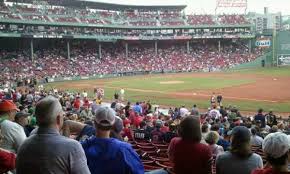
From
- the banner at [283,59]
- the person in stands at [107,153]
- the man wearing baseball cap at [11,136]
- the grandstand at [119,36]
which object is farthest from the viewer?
the banner at [283,59]

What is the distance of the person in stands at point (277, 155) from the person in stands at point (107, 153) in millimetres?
1090

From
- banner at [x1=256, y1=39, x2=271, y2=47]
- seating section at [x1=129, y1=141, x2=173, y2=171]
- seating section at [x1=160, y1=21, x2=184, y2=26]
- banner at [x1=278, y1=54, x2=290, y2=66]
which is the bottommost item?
seating section at [x1=129, y1=141, x2=173, y2=171]

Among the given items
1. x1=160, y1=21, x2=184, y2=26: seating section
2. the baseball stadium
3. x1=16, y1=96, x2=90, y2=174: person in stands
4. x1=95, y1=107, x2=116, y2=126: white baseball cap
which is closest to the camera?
x1=16, y1=96, x2=90, y2=174: person in stands

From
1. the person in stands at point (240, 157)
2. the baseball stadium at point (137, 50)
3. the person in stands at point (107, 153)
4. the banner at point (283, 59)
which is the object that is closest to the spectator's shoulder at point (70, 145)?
the person in stands at point (107, 153)

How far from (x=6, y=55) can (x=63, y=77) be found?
9507 millimetres

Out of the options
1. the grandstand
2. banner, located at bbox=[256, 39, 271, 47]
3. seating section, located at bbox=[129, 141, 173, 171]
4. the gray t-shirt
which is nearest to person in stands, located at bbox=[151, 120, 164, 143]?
seating section, located at bbox=[129, 141, 173, 171]

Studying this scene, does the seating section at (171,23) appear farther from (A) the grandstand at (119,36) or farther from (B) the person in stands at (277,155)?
(B) the person in stands at (277,155)

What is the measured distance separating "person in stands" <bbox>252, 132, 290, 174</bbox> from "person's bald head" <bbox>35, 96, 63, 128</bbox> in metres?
1.77

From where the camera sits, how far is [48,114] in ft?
11.2

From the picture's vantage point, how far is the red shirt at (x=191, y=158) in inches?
164

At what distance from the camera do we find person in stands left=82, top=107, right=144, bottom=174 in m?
3.59

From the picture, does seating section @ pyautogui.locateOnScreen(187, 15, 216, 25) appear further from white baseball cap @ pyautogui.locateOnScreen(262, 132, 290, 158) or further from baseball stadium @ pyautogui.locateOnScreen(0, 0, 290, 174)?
white baseball cap @ pyautogui.locateOnScreen(262, 132, 290, 158)

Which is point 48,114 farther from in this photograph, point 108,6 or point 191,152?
point 108,6

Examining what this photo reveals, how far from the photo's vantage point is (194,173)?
4.21 meters
